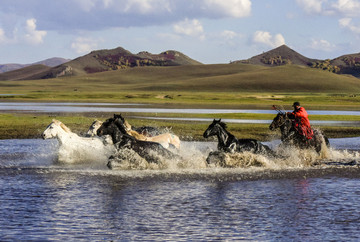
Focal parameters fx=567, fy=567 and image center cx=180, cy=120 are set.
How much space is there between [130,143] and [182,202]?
5.20m

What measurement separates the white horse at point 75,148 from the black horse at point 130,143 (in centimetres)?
198

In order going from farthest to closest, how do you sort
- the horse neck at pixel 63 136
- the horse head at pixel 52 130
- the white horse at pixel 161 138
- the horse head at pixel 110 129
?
the white horse at pixel 161 138
the horse neck at pixel 63 136
the horse head at pixel 52 130
the horse head at pixel 110 129

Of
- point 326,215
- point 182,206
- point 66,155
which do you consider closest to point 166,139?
point 66,155

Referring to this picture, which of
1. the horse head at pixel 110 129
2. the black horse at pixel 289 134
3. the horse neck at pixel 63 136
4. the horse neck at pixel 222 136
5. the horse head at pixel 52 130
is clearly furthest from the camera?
the black horse at pixel 289 134

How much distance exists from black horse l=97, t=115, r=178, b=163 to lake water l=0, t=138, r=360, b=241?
0.42 m

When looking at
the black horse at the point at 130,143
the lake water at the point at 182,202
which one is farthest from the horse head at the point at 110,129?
the lake water at the point at 182,202

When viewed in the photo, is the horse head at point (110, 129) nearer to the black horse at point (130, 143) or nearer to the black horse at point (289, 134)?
the black horse at point (130, 143)

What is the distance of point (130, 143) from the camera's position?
17.8 meters

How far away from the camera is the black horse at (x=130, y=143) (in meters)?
17.6

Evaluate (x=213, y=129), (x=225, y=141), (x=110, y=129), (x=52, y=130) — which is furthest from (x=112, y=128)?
(x=225, y=141)

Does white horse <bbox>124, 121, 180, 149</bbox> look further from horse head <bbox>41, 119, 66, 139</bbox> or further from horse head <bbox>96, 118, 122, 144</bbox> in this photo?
horse head <bbox>41, 119, 66, 139</bbox>

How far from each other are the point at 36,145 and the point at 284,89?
160275 millimetres

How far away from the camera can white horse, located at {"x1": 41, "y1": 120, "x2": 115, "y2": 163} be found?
19594mm

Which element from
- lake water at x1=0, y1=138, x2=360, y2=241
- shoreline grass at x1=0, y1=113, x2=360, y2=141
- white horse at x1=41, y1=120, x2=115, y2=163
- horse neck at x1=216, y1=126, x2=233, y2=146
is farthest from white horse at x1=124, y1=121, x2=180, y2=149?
shoreline grass at x1=0, y1=113, x2=360, y2=141
